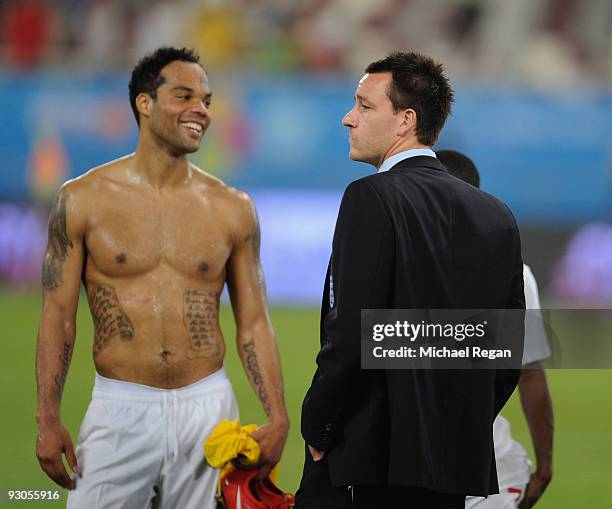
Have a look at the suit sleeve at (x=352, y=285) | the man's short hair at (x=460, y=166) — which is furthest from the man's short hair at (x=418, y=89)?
the man's short hair at (x=460, y=166)

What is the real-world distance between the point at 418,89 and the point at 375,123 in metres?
0.17

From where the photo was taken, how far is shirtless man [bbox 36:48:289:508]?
13.8ft

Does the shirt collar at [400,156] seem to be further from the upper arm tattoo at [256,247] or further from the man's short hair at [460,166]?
the upper arm tattoo at [256,247]

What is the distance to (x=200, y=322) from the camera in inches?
173

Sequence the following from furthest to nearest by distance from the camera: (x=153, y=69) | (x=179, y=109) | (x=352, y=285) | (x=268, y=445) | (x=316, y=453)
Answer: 1. (x=153, y=69)
2. (x=179, y=109)
3. (x=268, y=445)
4. (x=316, y=453)
5. (x=352, y=285)

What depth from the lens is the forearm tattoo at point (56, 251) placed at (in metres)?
4.28

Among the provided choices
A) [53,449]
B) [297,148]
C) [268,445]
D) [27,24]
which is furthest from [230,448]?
[27,24]

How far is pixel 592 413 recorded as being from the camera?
31.6 feet

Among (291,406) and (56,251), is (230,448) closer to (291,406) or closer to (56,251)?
(56,251)

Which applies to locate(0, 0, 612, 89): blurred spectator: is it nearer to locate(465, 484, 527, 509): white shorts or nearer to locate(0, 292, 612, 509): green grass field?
locate(0, 292, 612, 509): green grass field

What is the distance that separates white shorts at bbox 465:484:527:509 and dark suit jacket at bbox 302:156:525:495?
3.61 ft

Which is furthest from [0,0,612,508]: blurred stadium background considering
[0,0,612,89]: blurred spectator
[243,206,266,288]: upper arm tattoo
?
[243,206,266,288]: upper arm tattoo

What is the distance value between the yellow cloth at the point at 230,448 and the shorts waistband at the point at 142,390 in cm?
19

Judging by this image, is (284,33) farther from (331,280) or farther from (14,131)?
(331,280)
